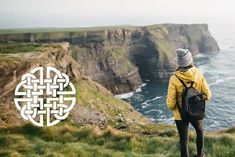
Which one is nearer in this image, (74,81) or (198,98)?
(198,98)

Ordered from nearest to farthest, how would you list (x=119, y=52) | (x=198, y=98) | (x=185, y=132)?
(x=198, y=98)
(x=185, y=132)
(x=119, y=52)

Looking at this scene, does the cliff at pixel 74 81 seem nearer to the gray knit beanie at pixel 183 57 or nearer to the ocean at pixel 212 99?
the ocean at pixel 212 99

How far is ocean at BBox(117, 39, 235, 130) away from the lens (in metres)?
72.1

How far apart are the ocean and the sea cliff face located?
6608 millimetres

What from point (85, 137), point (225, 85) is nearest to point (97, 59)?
point (225, 85)

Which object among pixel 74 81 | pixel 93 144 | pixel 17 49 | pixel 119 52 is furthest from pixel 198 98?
pixel 119 52

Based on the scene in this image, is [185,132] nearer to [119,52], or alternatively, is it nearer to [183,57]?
[183,57]

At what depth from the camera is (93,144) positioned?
47.6 ft

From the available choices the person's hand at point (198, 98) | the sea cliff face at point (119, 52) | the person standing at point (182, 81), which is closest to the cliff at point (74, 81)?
the person standing at point (182, 81)

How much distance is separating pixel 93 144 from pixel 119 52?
11705 centimetres

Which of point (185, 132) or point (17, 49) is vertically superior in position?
point (17, 49)

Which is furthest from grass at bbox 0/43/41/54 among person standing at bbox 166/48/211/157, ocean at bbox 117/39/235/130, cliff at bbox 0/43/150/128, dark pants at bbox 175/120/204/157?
person standing at bbox 166/48/211/157

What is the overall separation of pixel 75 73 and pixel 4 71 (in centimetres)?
2330

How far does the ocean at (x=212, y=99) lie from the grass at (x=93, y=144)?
52.2 m
